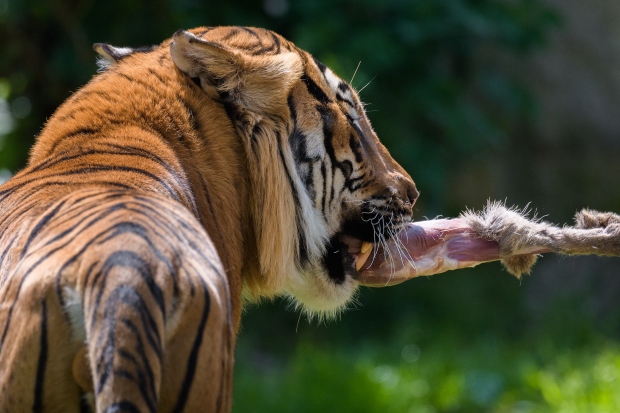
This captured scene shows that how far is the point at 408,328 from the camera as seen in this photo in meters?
7.32

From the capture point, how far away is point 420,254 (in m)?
3.13

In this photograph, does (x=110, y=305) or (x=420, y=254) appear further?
(x=420, y=254)

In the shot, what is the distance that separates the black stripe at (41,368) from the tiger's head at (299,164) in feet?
3.80

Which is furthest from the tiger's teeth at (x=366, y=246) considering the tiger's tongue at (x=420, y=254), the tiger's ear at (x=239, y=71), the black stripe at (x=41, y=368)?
the black stripe at (x=41, y=368)

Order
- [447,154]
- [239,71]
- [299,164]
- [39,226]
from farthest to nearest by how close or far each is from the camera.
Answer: [447,154] < [299,164] < [239,71] < [39,226]

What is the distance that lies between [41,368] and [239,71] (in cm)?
129

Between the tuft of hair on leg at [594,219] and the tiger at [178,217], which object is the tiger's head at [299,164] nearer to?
the tiger at [178,217]

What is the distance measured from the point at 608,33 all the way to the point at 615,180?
155 cm

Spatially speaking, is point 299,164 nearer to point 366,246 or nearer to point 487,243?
point 366,246

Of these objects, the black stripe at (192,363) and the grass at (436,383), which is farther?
the grass at (436,383)

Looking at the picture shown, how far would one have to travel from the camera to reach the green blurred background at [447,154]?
572 cm

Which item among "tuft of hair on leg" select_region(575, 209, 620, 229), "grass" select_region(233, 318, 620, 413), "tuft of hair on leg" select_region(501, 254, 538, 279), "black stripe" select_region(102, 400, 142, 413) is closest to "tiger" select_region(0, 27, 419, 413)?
"black stripe" select_region(102, 400, 142, 413)

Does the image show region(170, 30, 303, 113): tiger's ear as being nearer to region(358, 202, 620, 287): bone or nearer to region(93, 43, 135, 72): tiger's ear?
region(93, 43, 135, 72): tiger's ear

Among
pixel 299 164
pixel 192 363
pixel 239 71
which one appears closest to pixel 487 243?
pixel 299 164
